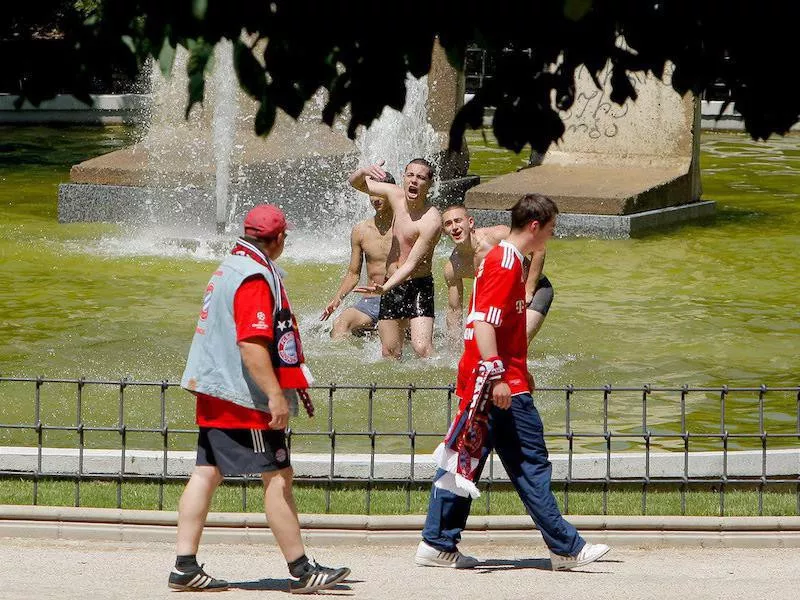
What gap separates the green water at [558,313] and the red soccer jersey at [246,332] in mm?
2912

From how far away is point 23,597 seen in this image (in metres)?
6.24

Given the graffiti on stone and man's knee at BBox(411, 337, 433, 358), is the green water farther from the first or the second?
the graffiti on stone

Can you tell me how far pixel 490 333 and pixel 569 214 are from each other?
11.7 metres

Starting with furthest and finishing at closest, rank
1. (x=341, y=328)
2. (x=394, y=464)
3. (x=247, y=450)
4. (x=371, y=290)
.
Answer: (x=341, y=328), (x=371, y=290), (x=394, y=464), (x=247, y=450)

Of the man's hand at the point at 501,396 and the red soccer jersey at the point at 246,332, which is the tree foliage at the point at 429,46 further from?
the man's hand at the point at 501,396

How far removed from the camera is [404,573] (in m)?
6.77

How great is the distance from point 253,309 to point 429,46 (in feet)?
6.69

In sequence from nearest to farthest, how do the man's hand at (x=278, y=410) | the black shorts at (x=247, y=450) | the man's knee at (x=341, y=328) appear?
the man's hand at (x=278, y=410)
the black shorts at (x=247, y=450)
the man's knee at (x=341, y=328)

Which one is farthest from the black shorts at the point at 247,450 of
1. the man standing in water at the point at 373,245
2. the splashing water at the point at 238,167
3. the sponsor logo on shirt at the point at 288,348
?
the splashing water at the point at 238,167

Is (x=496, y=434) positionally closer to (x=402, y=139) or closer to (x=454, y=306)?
(x=454, y=306)

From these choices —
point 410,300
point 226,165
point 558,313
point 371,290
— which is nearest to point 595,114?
point 226,165

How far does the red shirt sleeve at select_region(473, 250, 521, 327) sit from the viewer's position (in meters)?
6.77

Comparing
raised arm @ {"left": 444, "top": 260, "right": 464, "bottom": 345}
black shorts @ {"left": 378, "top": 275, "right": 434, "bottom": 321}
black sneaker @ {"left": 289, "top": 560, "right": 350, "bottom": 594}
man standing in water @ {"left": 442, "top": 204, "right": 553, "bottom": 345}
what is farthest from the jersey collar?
black shorts @ {"left": 378, "top": 275, "right": 434, "bottom": 321}

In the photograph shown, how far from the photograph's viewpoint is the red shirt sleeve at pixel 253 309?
20.5ft
